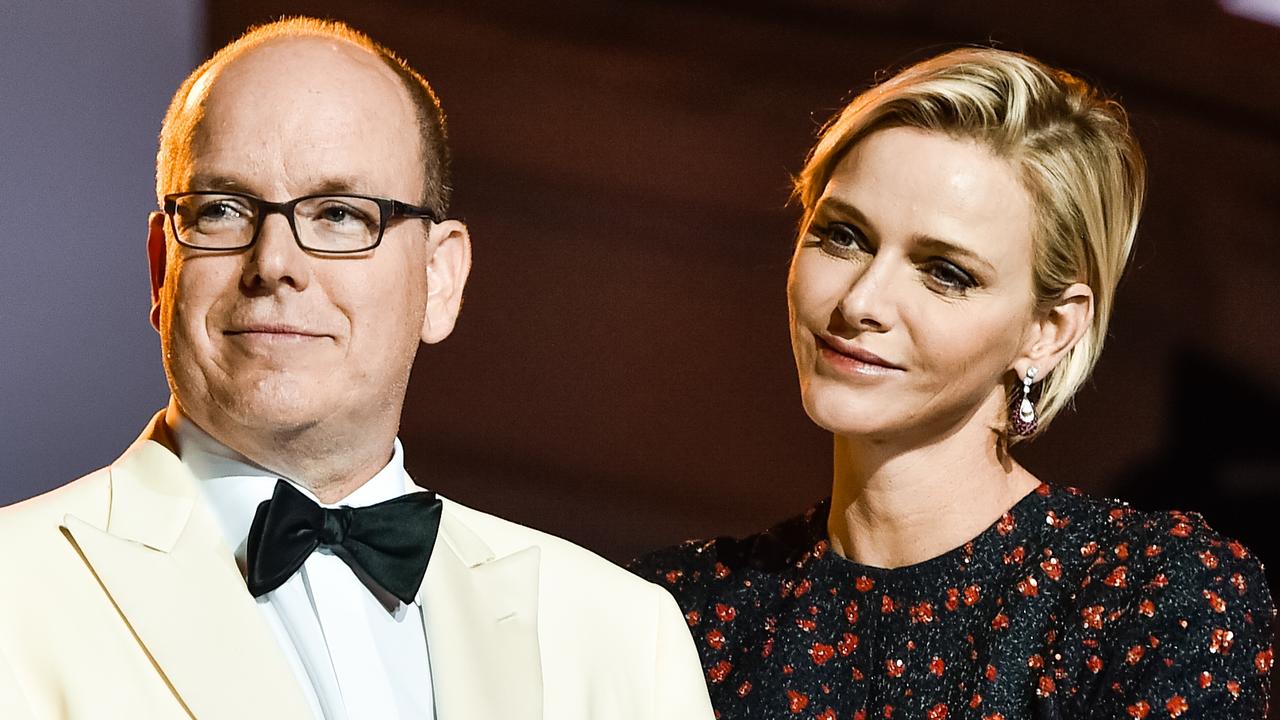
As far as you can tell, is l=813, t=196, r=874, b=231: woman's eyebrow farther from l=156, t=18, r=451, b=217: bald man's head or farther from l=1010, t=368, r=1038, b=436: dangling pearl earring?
l=156, t=18, r=451, b=217: bald man's head

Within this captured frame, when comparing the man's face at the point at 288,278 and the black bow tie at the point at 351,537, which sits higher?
the man's face at the point at 288,278

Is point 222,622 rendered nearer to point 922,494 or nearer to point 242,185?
point 242,185

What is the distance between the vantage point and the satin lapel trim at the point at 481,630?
2.06 meters

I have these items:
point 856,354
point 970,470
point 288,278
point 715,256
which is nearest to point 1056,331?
point 970,470

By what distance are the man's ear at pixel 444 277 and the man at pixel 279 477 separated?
0.02m

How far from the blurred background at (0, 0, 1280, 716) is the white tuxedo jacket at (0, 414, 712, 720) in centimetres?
141

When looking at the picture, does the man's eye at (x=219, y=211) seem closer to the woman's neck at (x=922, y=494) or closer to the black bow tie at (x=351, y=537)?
the black bow tie at (x=351, y=537)

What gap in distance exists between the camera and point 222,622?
1.90 m

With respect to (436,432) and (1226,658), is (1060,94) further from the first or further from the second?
(436,432)

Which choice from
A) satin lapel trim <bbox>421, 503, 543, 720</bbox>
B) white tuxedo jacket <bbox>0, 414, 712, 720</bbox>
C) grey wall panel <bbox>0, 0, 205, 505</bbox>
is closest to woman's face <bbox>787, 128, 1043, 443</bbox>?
white tuxedo jacket <bbox>0, 414, 712, 720</bbox>

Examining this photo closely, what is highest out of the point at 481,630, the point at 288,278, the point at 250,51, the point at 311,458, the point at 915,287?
the point at 250,51

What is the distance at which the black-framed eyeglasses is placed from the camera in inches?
76.7

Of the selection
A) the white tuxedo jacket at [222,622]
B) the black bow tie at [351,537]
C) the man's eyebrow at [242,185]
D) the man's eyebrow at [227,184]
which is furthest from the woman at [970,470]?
the man's eyebrow at [227,184]

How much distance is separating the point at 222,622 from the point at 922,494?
125 centimetres
